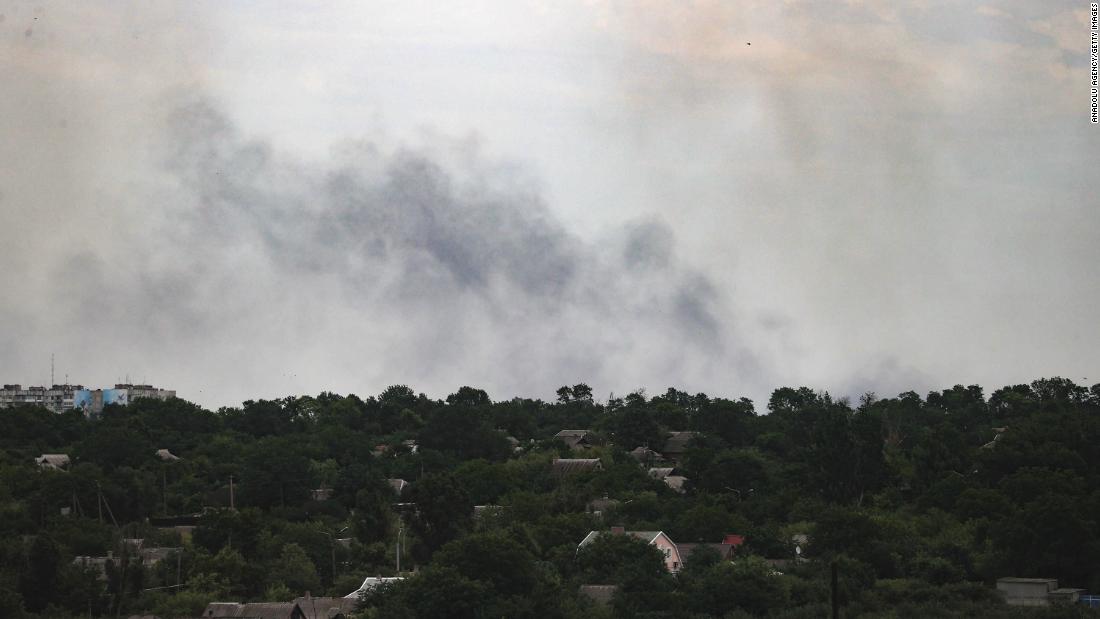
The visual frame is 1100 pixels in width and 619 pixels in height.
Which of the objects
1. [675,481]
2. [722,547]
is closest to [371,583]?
[722,547]

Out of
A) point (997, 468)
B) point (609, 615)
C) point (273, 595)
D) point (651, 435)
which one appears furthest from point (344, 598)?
point (651, 435)

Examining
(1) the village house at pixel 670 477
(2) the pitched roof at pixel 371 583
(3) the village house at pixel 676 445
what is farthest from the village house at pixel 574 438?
(2) the pitched roof at pixel 371 583

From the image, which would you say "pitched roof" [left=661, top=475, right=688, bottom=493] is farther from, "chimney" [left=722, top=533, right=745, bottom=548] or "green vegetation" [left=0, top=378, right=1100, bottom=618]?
"chimney" [left=722, top=533, right=745, bottom=548]

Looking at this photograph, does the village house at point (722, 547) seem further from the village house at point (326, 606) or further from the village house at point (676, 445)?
the village house at point (676, 445)

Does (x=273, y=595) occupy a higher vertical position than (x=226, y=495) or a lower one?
lower

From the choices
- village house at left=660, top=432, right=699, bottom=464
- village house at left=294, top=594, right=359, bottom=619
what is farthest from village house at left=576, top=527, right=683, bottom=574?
village house at left=660, top=432, right=699, bottom=464

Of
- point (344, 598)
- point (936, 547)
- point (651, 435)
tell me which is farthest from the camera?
point (651, 435)

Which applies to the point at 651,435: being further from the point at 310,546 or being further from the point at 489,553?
the point at 489,553
